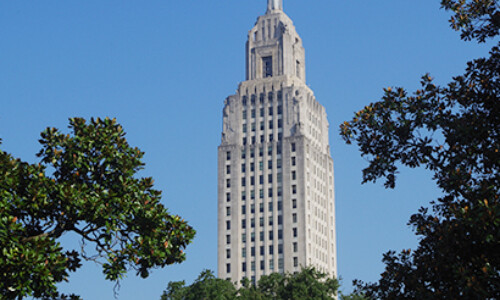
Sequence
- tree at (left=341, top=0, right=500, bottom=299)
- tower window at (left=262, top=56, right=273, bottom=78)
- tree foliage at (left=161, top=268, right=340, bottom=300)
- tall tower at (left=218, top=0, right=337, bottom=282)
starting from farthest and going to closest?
tower window at (left=262, top=56, right=273, bottom=78) → tall tower at (left=218, top=0, right=337, bottom=282) → tree foliage at (left=161, top=268, right=340, bottom=300) → tree at (left=341, top=0, right=500, bottom=299)

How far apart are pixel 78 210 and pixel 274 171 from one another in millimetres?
109285

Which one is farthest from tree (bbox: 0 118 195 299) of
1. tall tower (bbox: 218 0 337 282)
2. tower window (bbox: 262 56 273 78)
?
tower window (bbox: 262 56 273 78)

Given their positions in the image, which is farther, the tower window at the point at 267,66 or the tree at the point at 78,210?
the tower window at the point at 267,66

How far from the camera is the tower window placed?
484 ft

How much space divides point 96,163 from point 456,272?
13.8 meters

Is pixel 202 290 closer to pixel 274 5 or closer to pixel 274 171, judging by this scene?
pixel 274 171

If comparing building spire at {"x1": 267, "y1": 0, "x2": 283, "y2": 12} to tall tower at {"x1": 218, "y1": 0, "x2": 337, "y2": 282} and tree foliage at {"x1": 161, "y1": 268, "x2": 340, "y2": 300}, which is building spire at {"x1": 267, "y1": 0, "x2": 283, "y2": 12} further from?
tree foliage at {"x1": 161, "y1": 268, "x2": 340, "y2": 300}

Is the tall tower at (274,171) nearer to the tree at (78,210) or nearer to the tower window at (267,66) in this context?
the tower window at (267,66)

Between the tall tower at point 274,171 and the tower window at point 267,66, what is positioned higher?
the tower window at point 267,66

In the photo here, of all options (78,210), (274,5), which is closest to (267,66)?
(274,5)

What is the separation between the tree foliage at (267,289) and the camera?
9250cm

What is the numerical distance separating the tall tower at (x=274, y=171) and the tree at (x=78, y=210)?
102 m

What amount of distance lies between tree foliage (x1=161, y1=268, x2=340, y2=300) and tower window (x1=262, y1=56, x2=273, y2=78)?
2114 inches

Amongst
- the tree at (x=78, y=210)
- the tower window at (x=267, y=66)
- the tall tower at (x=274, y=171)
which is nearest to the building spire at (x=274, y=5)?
the tall tower at (x=274, y=171)
